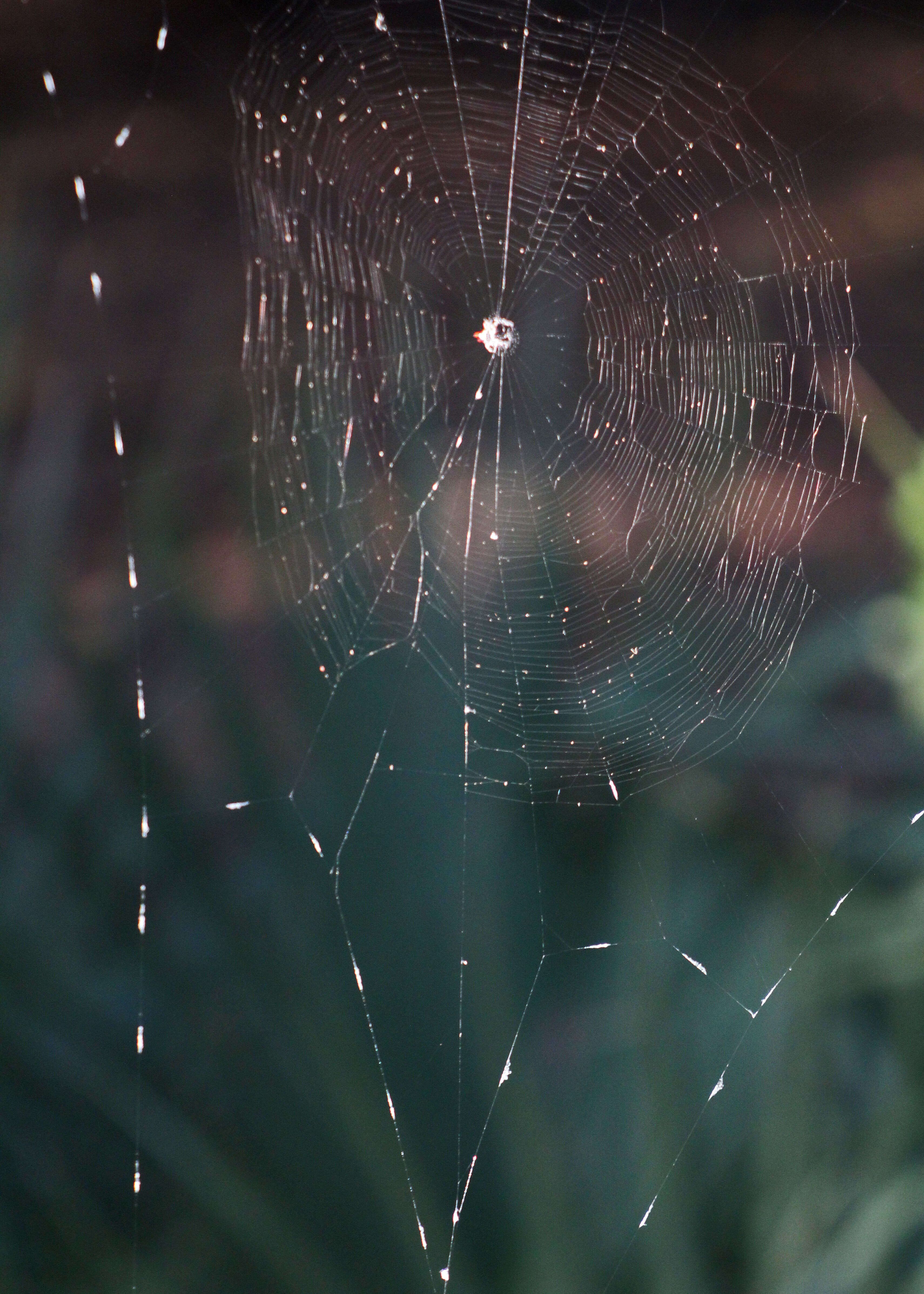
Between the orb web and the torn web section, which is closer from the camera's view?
the torn web section

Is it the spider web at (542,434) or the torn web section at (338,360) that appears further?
the spider web at (542,434)

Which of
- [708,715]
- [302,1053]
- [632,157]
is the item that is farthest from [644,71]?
[302,1053]

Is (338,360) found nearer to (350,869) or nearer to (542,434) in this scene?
(542,434)

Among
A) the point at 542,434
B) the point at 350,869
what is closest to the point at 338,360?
the point at 542,434

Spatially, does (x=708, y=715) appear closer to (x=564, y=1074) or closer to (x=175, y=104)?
(x=564, y=1074)
